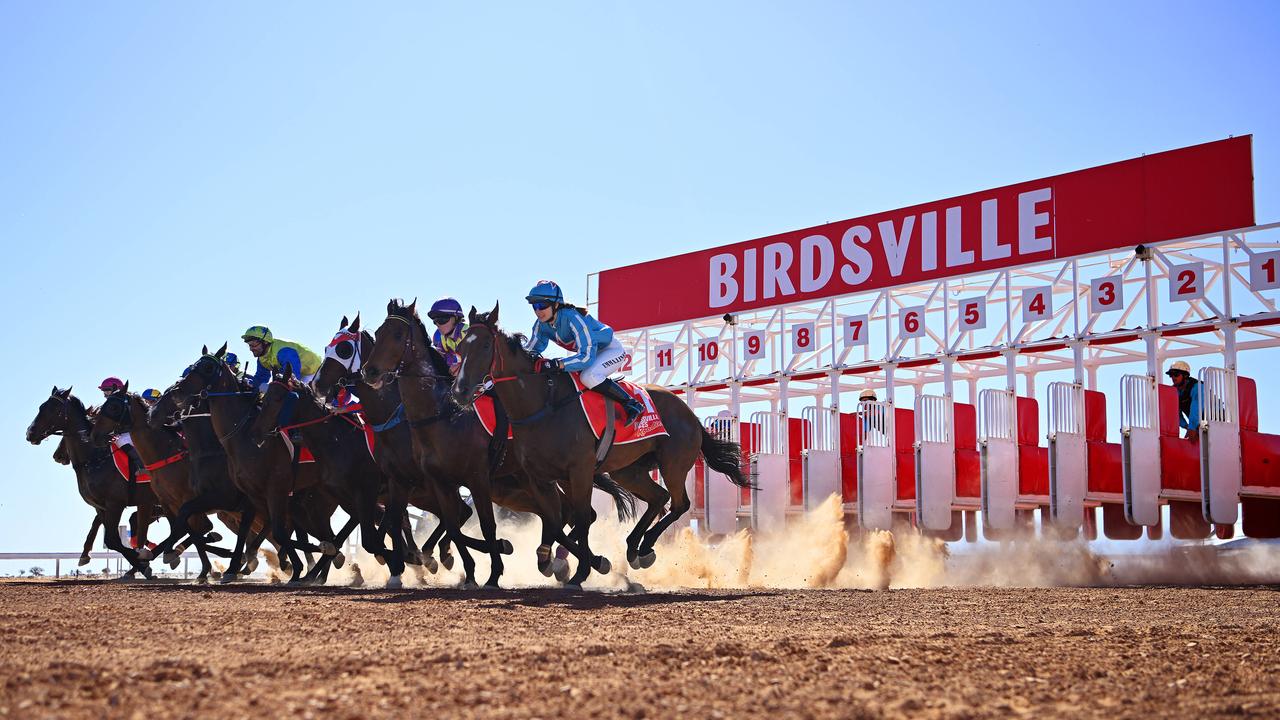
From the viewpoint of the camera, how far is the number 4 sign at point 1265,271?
15805 mm

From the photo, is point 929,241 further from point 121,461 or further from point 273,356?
point 121,461

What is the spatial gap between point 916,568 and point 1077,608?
23.9 feet

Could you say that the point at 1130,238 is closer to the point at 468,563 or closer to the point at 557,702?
the point at 468,563

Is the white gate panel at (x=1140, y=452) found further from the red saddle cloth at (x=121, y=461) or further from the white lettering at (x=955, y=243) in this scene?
the red saddle cloth at (x=121, y=461)

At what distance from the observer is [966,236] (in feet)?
62.4

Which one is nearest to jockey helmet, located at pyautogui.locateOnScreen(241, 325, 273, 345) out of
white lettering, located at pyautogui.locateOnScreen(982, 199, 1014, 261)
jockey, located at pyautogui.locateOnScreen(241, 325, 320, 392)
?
jockey, located at pyautogui.locateOnScreen(241, 325, 320, 392)

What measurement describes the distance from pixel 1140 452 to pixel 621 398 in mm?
6751

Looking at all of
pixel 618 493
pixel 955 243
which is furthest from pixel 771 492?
pixel 618 493

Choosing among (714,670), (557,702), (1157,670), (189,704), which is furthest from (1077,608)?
(189,704)

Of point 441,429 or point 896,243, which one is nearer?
point 441,429

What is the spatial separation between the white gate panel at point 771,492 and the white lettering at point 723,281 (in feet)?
12.3

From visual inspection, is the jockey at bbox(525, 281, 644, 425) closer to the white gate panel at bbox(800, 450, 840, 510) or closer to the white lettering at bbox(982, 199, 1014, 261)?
the white gate panel at bbox(800, 450, 840, 510)

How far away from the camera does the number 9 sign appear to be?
2123 cm

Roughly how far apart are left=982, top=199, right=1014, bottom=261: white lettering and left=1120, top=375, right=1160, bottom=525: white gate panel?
3.22 metres
